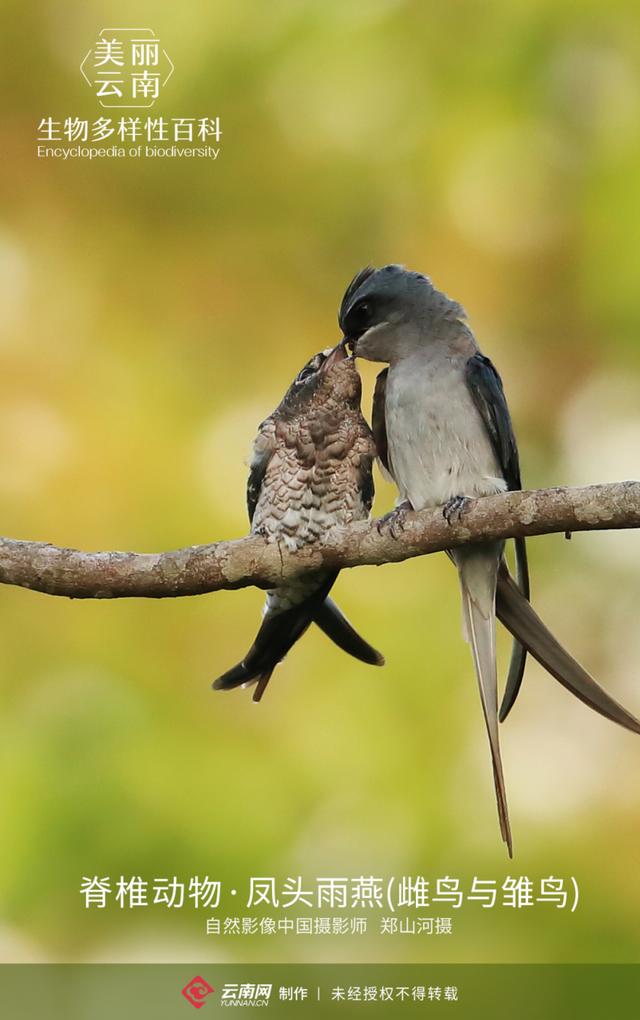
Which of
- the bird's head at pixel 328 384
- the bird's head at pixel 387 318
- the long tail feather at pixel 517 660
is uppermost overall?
the bird's head at pixel 387 318

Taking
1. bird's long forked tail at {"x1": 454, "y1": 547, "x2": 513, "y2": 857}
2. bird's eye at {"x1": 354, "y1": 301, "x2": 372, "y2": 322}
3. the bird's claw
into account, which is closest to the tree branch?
the bird's claw

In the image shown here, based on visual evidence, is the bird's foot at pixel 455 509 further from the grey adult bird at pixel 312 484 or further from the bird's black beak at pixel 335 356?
the bird's black beak at pixel 335 356

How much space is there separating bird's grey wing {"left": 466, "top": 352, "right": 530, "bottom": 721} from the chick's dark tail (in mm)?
562

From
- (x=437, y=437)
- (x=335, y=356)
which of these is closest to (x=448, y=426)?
(x=437, y=437)

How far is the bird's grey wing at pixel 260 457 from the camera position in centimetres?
358

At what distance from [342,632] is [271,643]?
21cm

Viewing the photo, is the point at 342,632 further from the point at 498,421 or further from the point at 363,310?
the point at 363,310

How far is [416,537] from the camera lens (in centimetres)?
301

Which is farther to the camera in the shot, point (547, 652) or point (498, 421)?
point (498, 421)

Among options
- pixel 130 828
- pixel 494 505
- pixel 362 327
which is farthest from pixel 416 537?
pixel 130 828

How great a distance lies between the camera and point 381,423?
367cm

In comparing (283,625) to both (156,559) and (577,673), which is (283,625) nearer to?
(156,559)

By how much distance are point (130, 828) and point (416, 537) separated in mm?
1866

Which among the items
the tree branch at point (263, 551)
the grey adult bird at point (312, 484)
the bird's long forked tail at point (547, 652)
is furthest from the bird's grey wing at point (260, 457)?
the bird's long forked tail at point (547, 652)
